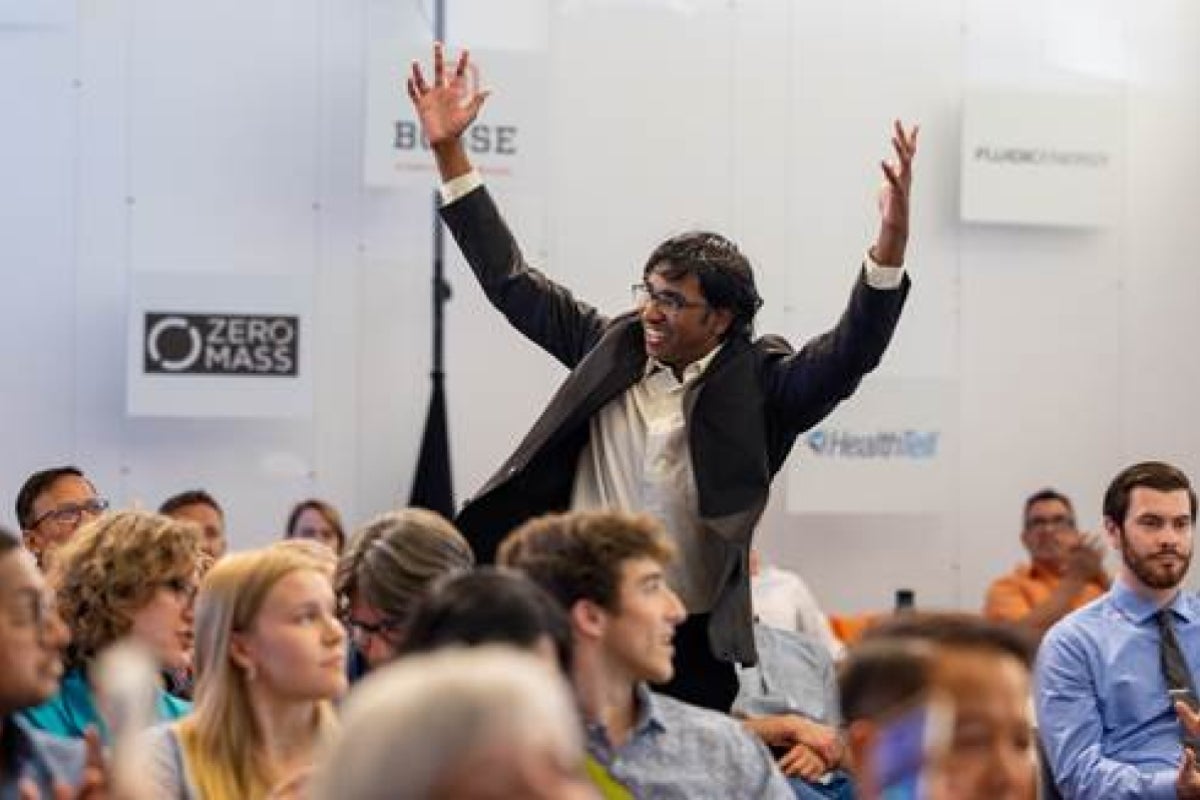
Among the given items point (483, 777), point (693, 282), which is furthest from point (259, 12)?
point (483, 777)

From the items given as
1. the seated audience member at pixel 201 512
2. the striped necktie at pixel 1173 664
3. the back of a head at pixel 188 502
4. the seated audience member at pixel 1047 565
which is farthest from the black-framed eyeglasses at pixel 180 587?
the seated audience member at pixel 1047 565

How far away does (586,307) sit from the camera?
13.5 feet

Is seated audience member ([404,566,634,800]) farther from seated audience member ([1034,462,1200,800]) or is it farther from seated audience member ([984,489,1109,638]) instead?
seated audience member ([984,489,1109,638])

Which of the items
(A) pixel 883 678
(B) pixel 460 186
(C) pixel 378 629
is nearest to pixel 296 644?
(C) pixel 378 629

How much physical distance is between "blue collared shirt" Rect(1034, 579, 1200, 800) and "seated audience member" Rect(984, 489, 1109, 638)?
2443mm

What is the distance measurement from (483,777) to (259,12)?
5900mm

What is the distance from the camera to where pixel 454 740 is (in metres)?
1.54

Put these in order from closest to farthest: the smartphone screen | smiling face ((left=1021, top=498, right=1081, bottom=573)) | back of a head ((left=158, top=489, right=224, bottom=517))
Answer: the smartphone screen → back of a head ((left=158, top=489, right=224, bottom=517)) → smiling face ((left=1021, top=498, right=1081, bottom=573))

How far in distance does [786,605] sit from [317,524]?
1.50 m

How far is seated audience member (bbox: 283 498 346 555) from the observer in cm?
664

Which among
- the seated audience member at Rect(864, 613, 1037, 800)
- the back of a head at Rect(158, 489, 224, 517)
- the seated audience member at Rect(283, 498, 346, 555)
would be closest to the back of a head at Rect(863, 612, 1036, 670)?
the seated audience member at Rect(864, 613, 1037, 800)

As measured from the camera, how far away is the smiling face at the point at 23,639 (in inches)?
94.6

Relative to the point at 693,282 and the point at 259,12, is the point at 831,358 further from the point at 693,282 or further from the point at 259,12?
the point at 259,12

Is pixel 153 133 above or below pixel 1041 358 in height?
above
